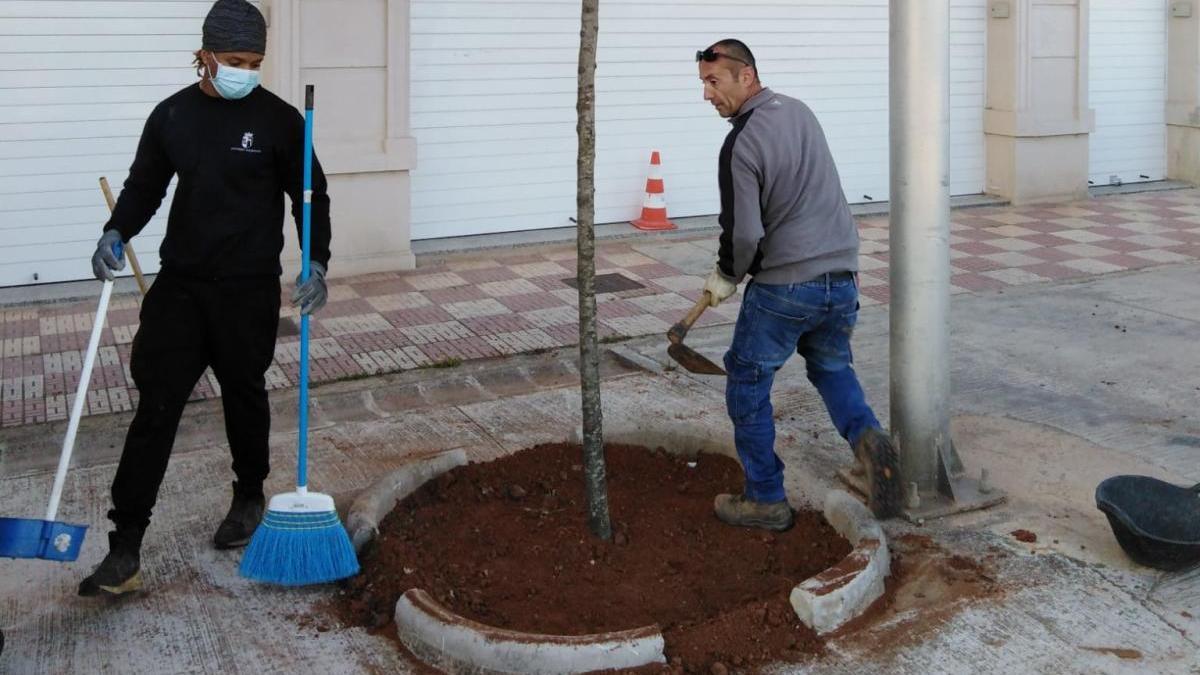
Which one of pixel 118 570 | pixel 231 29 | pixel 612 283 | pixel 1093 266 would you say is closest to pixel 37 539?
pixel 118 570

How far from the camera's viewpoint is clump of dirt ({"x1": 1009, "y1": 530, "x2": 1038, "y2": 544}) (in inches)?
189

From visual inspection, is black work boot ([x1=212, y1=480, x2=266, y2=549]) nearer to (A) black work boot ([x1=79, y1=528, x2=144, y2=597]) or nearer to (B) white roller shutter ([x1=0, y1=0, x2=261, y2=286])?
(A) black work boot ([x1=79, y1=528, x2=144, y2=597])

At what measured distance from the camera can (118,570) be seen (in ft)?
14.2

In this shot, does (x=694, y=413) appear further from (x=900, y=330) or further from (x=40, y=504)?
(x=40, y=504)

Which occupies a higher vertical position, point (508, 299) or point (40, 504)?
point (508, 299)

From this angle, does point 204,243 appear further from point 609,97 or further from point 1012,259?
point 1012,259

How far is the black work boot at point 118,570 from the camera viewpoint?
4.32 m

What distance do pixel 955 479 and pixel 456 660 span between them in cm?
234

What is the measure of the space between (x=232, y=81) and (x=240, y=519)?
1.58m

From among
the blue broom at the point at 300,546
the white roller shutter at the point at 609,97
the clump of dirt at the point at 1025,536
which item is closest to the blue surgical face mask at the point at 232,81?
the blue broom at the point at 300,546

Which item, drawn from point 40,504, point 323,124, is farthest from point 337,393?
point 323,124

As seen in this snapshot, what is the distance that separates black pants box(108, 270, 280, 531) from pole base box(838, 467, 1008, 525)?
7.86 feet

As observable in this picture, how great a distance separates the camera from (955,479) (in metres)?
5.29

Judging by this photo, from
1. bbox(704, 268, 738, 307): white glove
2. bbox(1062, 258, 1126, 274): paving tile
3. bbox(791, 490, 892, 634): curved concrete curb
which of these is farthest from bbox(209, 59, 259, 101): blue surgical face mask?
bbox(1062, 258, 1126, 274): paving tile
